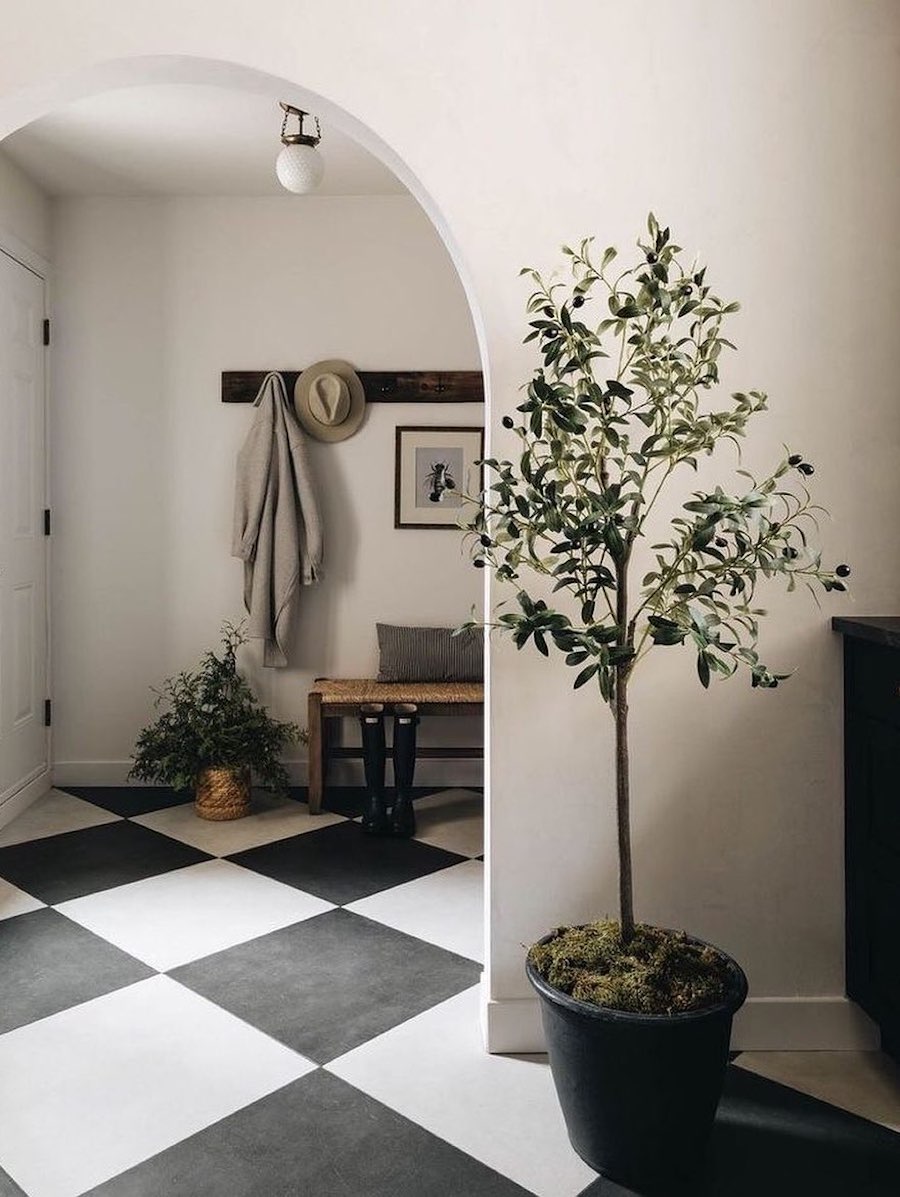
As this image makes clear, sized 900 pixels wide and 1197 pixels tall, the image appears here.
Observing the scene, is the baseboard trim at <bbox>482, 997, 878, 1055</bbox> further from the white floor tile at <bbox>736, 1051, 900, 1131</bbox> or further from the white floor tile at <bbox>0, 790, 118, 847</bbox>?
the white floor tile at <bbox>0, 790, 118, 847</bbox>

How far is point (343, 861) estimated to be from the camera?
350 cm

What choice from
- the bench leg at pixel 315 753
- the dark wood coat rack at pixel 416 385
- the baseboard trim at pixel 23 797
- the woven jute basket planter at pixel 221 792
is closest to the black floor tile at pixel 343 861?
the bench leg at pixel 315 753

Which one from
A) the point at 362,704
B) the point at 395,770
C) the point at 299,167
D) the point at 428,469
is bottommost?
the point at 395,770

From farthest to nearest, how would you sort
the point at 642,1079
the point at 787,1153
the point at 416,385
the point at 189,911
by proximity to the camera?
→ the point at 416,385
the point at 189,911
the point at 787,1153
the point at 642,1079

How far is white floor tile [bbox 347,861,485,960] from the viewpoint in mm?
2816

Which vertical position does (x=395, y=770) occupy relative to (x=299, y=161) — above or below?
below

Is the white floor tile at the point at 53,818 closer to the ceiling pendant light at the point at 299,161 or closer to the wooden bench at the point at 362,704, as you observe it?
the wooden bench at the point at 362,704

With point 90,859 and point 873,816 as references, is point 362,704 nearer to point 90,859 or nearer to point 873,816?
point 90,859

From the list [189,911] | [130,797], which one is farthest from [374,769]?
[130,797]

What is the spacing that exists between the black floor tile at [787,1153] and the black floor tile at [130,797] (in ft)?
9.16

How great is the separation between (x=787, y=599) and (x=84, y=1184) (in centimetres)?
178

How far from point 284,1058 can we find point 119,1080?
34 centimetres

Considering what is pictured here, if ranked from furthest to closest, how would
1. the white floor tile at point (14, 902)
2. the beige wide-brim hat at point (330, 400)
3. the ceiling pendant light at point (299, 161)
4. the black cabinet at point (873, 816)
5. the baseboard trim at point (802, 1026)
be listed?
1. the beige wide-brim hat at point (330, 400)
2. the ceiling pendant light at point (299, 161)
3. the white floor tile at point (14, 902)
4. the baseboard trim at point (802, 1026)
5. the black cabinet at point (873, 816)

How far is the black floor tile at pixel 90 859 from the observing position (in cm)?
323
